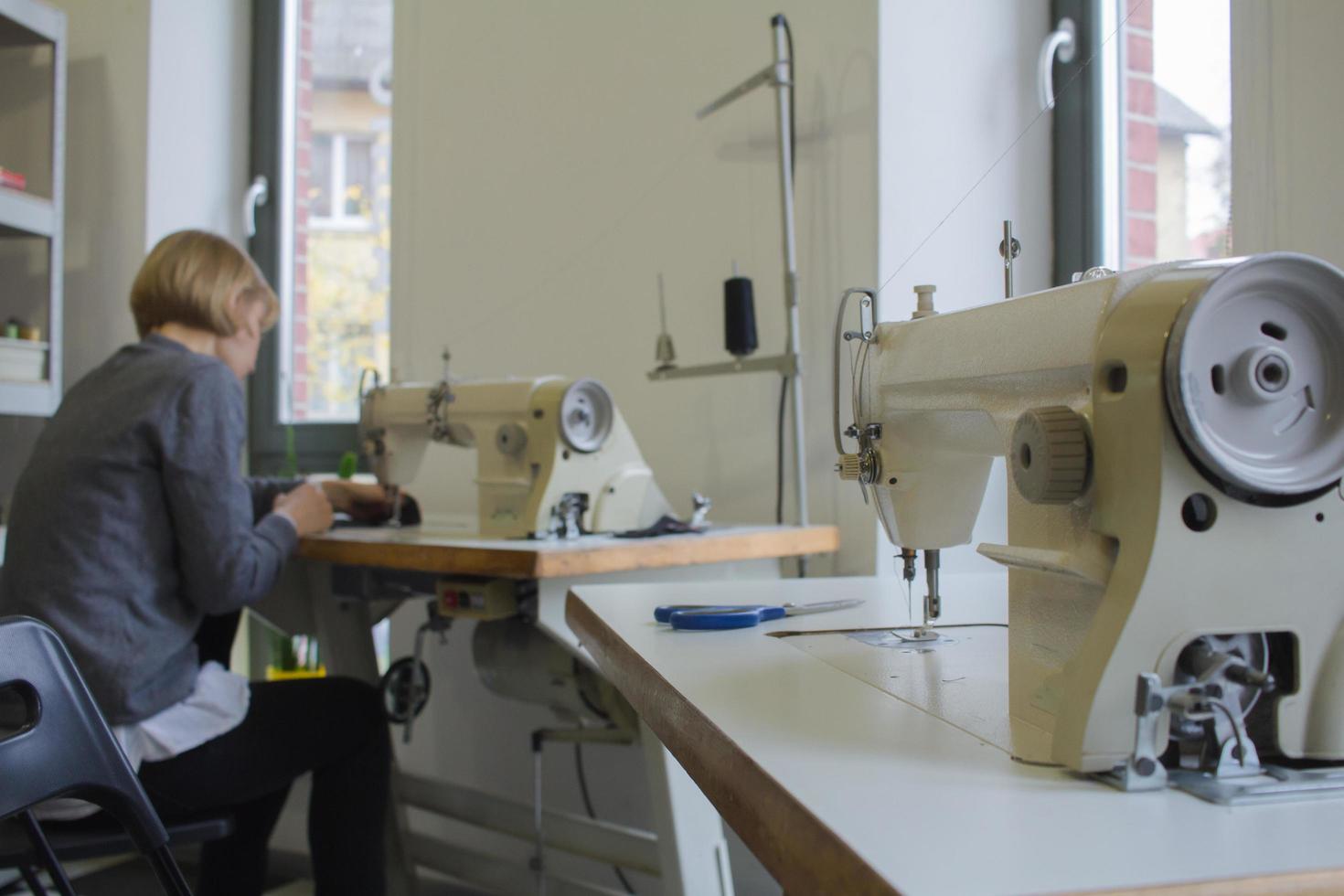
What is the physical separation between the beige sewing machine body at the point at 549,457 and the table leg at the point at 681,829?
1.52ft

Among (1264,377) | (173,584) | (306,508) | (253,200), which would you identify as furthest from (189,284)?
(1264,377)

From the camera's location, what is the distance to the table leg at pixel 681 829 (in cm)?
145

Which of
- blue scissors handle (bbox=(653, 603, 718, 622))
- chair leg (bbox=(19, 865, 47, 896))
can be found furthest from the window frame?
chair leg (bbox=(19, 865, 47, 896))

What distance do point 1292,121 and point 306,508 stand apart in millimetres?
1665

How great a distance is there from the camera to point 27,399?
8.26 ft

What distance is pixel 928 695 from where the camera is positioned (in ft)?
2.41

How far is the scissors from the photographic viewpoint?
0.99 meters

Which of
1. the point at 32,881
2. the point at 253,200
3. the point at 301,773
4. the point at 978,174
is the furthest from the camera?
the point at 253,200

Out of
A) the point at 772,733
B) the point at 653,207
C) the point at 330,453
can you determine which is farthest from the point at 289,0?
the point at 772,733

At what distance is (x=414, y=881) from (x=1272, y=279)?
2.28 m

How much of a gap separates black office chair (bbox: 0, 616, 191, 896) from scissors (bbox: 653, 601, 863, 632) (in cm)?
51

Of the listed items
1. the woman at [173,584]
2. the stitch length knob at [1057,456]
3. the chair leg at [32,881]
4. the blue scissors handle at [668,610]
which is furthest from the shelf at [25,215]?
the stitch length knob at [1057,456]

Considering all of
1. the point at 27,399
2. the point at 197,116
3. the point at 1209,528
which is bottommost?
the point at 1209,528

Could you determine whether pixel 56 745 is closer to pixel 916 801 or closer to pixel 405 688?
pixel 916 801
